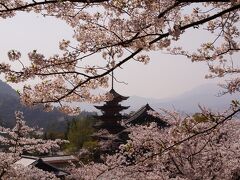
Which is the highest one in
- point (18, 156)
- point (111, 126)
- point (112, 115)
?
point (112, 115)

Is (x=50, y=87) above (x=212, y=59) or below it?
below

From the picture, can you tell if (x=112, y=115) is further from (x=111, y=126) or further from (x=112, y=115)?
(x=111, y=126)

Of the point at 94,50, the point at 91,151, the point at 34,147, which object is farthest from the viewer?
the point at 91,151

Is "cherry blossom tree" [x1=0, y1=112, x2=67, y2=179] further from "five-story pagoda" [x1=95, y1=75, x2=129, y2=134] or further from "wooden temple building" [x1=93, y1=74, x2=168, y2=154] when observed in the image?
"five-story pagoda" [x1=95, y1=75, x2=129, y2=134]

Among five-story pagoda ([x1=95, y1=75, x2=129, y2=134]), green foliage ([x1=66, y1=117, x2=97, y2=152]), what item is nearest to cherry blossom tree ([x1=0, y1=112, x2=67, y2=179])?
five-story pagoda ([x1=95, y1=75, x2=129, y2=134])

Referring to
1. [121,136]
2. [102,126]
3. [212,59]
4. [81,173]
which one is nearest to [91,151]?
[102,126]

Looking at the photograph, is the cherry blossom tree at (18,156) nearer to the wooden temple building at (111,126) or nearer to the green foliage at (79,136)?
the wooden temple building at (111,126)

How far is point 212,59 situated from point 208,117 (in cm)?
255

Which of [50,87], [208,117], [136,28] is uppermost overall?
[136,28]

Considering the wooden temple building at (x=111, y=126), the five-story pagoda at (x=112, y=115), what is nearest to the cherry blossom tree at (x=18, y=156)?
the wooden temple building at (x=111, y=126)

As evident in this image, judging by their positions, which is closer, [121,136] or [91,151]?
[121,136]

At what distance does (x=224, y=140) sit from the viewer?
11.6 metres

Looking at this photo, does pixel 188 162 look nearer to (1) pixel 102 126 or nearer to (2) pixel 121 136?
(2) pixel 121 136

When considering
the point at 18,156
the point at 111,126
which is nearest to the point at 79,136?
the point at 111,126
